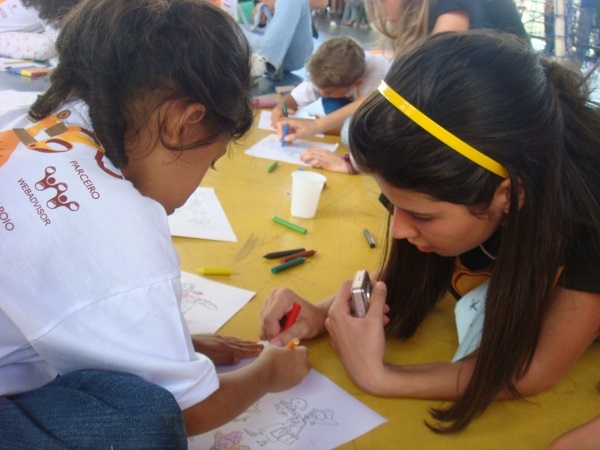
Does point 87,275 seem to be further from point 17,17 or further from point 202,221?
point 17,17

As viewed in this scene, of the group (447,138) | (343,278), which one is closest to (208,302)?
(343,278)

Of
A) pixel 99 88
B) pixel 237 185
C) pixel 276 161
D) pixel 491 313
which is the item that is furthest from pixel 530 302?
pixel 276 161

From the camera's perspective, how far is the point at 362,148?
0.78 metres

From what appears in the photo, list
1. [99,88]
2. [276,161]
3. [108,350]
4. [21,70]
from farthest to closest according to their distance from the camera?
[21,70] < [276,161] < [99,88] < [108,350]

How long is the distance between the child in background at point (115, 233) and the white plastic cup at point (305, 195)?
1.33 feet

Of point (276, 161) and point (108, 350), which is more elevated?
point (108, 350)

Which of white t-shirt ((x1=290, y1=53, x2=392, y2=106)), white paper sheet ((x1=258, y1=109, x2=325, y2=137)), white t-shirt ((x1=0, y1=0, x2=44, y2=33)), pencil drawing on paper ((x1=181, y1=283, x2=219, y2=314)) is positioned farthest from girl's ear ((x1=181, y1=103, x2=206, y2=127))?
white t-shirt ((x1=0, y1=0, x2=44, y2=33))

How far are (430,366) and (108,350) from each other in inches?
18.6

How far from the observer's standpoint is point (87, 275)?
58 centimetres

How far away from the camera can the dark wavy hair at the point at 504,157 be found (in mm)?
700

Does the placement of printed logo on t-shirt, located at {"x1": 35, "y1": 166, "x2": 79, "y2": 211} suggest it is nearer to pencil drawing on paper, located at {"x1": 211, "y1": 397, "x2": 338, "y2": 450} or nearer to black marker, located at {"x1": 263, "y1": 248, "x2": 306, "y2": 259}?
pencil drawing on paper, located at {"x1": 211, "y1": 397, "x2": 338, "y2": 450}

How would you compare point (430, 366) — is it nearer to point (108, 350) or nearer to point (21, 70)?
point (108, 350)

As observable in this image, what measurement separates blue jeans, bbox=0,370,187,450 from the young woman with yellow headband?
1.11 feet

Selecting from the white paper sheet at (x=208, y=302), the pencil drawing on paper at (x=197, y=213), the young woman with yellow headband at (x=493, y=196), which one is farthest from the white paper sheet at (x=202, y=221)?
the young woman with yellow headband at (x=493, y=196)
